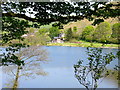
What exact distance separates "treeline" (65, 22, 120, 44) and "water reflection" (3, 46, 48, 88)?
2.68m

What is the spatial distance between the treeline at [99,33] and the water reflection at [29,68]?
2681mm

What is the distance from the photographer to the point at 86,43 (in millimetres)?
1864

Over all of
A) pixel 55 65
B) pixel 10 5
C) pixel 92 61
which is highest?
pixel 10 5

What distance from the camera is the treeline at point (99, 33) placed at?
5.00 ft

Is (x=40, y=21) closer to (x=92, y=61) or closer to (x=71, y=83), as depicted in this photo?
(x=92, y=61)

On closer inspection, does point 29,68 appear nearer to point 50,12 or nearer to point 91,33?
point 91,33

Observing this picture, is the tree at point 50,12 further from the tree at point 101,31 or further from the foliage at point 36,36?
the tree at point 101,31

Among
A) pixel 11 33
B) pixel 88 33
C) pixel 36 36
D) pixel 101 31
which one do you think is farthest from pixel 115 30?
Result: pixel 36 36

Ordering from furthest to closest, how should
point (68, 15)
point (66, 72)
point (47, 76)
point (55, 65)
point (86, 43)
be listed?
point (47, 76)
point (55, 65)
point (66, 72)
point (86, 43)
point (68, 15)

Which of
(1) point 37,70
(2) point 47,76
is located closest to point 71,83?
(2) point 47,76

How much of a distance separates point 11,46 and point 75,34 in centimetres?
108

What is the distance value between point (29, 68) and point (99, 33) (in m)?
3.49

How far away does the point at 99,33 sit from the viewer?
6.02 feet

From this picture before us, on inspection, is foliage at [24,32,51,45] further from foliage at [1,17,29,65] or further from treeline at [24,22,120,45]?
foliage at [1,17,29,65]
